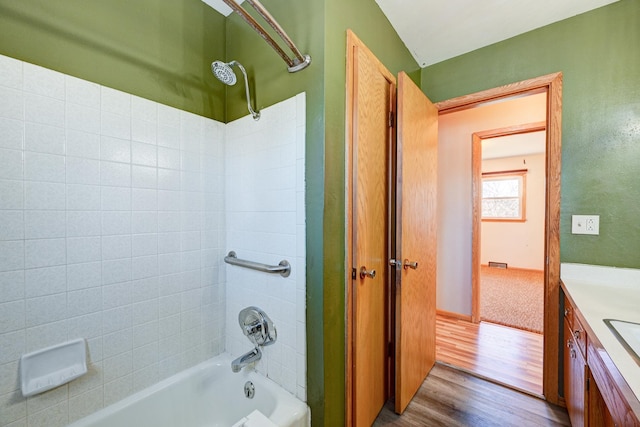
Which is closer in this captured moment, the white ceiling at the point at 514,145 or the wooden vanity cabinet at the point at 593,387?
the wooden vanity cabinet at the point at 593,387

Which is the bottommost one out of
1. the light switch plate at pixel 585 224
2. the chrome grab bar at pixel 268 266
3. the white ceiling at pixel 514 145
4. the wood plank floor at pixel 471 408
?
the wood plank floor at pixel 471 408

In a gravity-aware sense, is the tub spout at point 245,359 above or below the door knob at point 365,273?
below

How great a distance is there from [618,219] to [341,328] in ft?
5.49

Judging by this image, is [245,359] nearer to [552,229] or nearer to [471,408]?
[471,408]

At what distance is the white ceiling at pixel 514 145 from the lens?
396cm

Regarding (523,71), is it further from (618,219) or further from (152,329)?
(152,329)

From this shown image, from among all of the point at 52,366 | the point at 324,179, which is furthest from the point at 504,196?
the point at 52,366

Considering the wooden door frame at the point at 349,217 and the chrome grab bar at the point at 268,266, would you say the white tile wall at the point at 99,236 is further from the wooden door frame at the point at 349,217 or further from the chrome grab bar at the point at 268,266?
the wooden door frame at the point at 349,217

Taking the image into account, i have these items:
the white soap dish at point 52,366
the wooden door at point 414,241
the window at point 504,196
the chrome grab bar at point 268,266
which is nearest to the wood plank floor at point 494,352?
the wooden door at point 414,241

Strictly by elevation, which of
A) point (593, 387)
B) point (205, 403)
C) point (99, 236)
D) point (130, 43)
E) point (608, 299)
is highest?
point (130, 43)

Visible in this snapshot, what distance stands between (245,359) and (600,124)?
236 cm

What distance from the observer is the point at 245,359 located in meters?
1.28

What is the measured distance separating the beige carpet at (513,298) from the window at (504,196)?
1.12 meters

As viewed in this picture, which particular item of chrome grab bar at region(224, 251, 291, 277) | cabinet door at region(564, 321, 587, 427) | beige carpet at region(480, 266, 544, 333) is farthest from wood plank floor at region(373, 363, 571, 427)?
beige carpet at region(480, 266, 544, 333)
